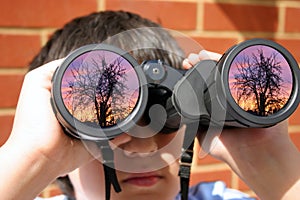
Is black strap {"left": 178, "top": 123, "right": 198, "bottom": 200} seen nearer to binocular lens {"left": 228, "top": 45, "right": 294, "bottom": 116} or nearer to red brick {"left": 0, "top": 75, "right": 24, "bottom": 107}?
binocular lens {"left": 228, "top": 45, "right": 294, "bottom": 116}

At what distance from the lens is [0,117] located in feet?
3.71

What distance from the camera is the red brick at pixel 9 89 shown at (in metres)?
1.12

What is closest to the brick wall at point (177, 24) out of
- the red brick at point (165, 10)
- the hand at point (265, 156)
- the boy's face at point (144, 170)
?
the red brick at point (165, 10)

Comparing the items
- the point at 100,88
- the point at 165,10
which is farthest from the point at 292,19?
the point at 100,88

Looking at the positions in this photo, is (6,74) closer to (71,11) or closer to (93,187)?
(71,11)

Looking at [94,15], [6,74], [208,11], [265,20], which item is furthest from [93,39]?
[265,20]

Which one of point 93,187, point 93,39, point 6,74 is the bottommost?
point 93,187

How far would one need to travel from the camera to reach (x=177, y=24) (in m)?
1.26

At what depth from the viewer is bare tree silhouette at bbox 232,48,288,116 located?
0.65 metres

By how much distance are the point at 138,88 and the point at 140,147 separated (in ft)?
0.69

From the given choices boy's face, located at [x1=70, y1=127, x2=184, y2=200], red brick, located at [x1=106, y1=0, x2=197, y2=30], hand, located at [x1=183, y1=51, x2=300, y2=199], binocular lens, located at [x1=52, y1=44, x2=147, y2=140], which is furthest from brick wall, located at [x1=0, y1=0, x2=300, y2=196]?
binocular lens, located at [x1=52, y1=44, x2=147, y2=140]

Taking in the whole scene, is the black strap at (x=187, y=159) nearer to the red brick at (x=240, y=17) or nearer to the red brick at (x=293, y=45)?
the red brick at (x=240, y=17)

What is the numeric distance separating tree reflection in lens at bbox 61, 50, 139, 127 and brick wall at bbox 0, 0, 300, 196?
534 mm

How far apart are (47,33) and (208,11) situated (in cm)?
44
